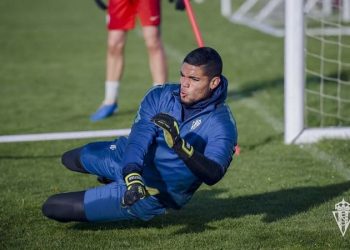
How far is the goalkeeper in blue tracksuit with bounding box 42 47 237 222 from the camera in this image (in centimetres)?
514

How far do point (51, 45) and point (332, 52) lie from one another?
5.46m

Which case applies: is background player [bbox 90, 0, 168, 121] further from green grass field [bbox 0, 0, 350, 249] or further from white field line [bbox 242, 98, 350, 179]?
white field line [bbox 242, 98, 350, 179]

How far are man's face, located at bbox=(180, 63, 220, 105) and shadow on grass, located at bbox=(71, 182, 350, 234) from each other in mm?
907

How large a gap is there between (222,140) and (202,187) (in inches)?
70.0

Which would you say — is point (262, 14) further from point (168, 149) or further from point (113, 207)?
point (113, 207)

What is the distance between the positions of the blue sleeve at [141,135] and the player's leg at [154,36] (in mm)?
3720

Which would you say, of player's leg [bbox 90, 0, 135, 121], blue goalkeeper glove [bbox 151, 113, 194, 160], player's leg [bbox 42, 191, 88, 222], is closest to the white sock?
player's leg [bbox 90, 0, 135, 121]

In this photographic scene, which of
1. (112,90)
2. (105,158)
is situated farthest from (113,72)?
(105,158)

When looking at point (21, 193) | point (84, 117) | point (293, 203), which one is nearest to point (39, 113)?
point (84, 117)

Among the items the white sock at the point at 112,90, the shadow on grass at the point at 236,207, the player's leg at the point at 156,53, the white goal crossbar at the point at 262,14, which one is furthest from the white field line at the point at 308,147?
the white goal crossbar at the point at 262,14

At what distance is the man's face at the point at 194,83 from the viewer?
202 inches

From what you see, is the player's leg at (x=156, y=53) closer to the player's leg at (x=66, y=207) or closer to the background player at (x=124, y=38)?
the background player at (x=124, y=38)

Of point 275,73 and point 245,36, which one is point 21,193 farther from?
point 245,36

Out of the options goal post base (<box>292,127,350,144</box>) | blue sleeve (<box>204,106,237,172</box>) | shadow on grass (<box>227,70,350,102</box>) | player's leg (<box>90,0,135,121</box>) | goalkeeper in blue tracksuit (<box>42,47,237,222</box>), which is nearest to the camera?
blue sleeve (<box>204,106,237,172</box>)
